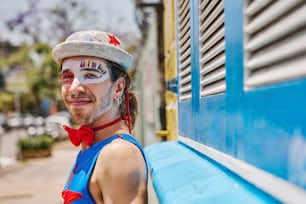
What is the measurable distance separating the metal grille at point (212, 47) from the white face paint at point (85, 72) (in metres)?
0.48

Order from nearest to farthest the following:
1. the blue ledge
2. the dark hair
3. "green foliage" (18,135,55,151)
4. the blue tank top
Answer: the blue ledge
the blue tank top
the dark hair
"green foliage" (18,135,55,151)

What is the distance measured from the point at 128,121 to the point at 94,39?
451 millimetres

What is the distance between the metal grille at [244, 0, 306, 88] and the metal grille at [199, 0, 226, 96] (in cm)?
42

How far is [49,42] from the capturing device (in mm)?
24328

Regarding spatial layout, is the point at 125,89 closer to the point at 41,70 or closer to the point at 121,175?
the point at 121,175

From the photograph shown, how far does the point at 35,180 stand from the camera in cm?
1109

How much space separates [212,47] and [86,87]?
60 cm

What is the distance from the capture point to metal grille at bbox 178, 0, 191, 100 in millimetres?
2738

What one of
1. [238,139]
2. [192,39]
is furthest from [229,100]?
[192,39]

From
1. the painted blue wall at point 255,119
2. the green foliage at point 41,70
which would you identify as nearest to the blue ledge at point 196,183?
the painted blue wall at point 255,119

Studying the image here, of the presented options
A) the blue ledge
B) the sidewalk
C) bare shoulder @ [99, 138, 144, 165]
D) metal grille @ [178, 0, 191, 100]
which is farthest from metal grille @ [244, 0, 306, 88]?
the sidewalk

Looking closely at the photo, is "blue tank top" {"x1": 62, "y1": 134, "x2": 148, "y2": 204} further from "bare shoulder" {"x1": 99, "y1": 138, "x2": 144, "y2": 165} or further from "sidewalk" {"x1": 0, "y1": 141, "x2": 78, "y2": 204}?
"sidewalk" {"x1": 0, "y1": 141, "x2": 78, "y2": 204}

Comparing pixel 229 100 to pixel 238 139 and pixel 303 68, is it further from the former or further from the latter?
pixel 303 68

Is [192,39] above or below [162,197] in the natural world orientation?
above
